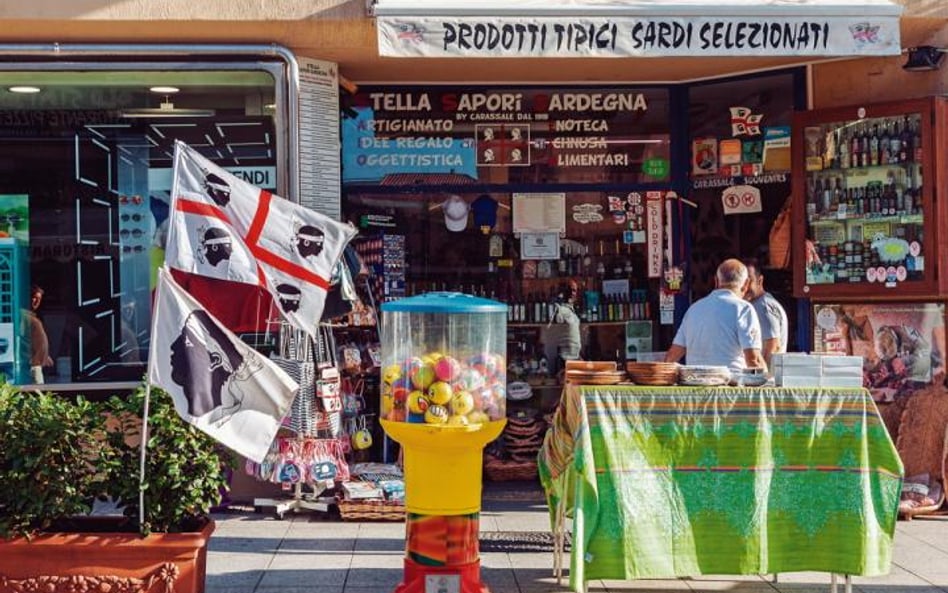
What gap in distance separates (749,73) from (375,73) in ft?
9.80

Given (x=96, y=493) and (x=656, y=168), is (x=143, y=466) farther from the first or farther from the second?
(x=656, y=168)

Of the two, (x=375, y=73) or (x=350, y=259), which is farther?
(x=375, y=73)

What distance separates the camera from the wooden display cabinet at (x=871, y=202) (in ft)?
28.2

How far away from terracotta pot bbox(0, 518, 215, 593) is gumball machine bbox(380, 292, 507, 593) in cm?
110

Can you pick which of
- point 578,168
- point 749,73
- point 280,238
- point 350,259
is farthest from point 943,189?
point 280,238

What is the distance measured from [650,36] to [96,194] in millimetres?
4185

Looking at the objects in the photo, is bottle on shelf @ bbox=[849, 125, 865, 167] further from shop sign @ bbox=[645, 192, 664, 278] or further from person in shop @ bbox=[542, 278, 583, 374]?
person in shop @ bbox=[542, 278, 583, 374]

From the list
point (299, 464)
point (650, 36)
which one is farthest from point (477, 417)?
point (650, 36)

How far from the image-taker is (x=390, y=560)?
23.9ft

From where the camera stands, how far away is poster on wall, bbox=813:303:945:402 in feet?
28.7

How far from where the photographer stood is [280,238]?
21.4 feet

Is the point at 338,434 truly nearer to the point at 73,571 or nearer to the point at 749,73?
the point at 73,571

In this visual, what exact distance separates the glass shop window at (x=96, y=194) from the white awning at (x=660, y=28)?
5.62 ft

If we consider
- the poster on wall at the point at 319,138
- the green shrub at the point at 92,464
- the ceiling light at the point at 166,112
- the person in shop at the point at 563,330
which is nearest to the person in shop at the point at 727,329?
the person in shop at the point at 563,330
